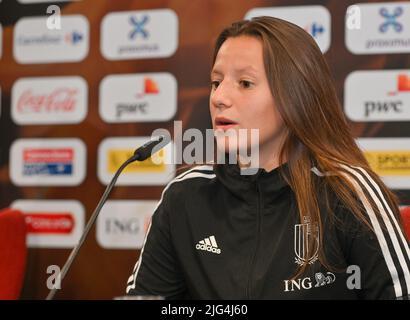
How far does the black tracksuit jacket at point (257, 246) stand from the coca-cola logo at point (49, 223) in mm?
994

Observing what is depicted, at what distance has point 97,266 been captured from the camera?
241cm

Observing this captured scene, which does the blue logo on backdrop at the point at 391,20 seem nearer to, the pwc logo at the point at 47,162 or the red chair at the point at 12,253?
the pwc logo at the point at 47,162

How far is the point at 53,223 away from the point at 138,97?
2.11ft

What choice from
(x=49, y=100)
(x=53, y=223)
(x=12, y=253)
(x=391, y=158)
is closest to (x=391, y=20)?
(x=391, y=158)

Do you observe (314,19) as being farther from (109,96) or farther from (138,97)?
(109,96)

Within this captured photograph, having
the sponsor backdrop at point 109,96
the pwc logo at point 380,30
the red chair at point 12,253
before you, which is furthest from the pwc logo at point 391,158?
the red chair at point 12,253

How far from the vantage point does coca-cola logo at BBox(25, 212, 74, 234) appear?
246 centimetres

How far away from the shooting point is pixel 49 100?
2.50 meters

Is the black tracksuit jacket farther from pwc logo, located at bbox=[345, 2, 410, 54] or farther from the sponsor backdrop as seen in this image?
pwc logo, located at bbox=[345, 2, 410, 54]

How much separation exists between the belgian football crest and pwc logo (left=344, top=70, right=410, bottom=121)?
92 centimetres

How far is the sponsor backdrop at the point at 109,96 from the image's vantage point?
7.20 feet

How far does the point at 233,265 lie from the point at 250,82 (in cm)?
45

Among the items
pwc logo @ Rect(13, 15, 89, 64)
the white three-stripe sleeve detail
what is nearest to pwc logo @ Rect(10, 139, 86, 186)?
pwc logo @ Rect(13, 15, 89, 64)
